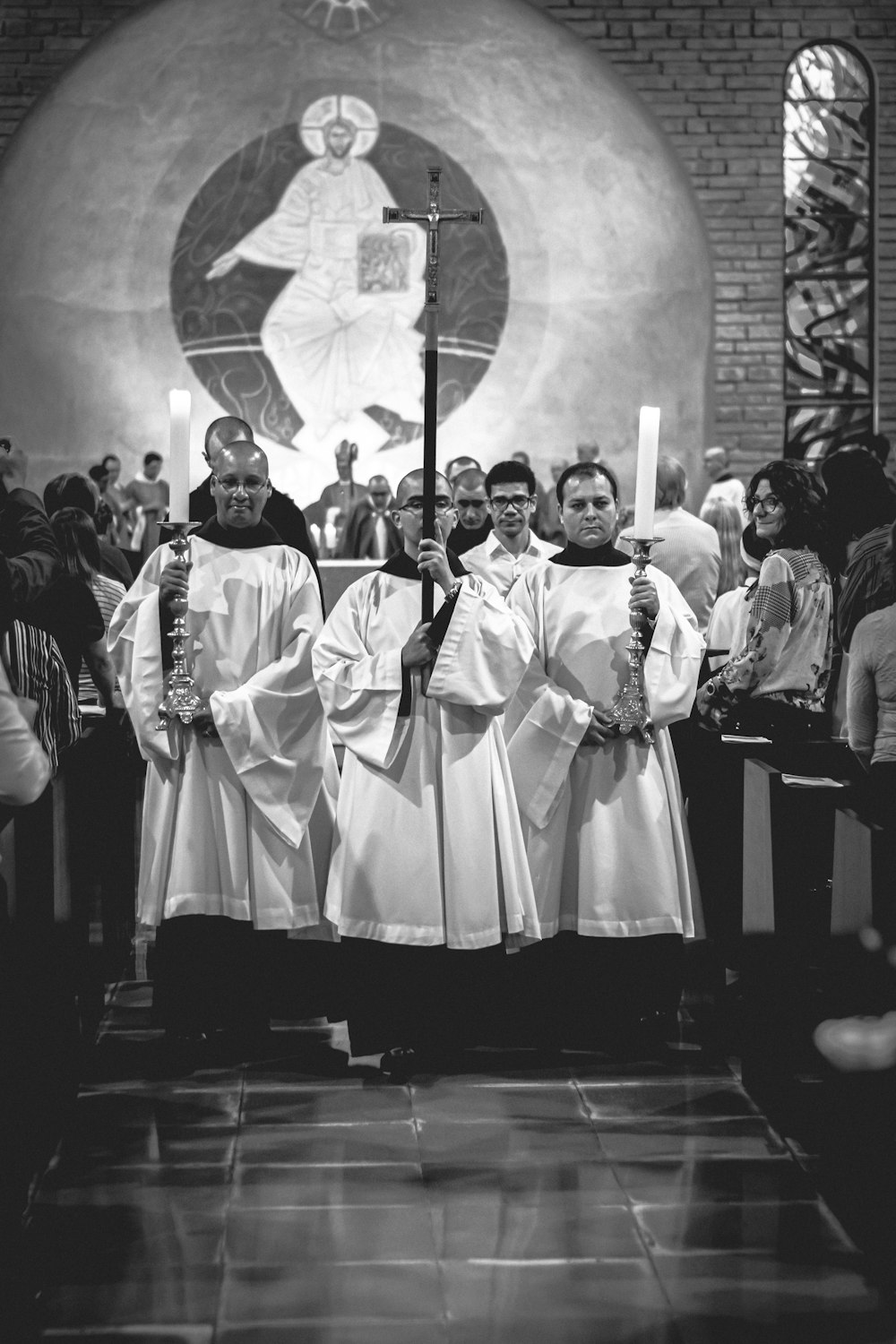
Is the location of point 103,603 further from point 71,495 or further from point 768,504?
point 768,504

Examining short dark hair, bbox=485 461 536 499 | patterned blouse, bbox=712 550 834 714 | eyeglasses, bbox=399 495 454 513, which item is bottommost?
patterned blouse, bbox=712 550 834 714

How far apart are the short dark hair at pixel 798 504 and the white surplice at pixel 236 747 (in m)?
1.57

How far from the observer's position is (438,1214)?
12.4 feet

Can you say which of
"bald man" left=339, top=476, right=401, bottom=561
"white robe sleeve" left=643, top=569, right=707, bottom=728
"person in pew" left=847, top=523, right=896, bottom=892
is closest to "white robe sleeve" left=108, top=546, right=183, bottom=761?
"white robe sleeve" left=643, top=569, right=707, bottom=728

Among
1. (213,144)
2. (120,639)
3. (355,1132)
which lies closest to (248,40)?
(213,144)

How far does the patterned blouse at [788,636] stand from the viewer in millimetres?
5316

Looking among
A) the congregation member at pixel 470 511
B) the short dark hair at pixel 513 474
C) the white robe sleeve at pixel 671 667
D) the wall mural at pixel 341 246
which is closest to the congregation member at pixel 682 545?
the short dark hair at pixel 513 474

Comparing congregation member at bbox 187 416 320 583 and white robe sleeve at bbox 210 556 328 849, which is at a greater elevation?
congregation member at bbox 187 416 320 583

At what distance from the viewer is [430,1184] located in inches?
156

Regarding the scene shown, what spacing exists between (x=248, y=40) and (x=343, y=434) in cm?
353

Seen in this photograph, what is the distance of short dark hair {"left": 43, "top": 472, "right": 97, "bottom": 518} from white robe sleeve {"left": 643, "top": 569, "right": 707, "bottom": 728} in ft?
7.78

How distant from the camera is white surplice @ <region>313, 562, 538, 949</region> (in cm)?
Result: 488

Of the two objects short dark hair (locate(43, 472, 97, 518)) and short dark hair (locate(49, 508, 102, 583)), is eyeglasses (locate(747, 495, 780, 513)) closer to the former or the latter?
short dark hair (locate(49, 508, 102, 583))

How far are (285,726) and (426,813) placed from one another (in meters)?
0.55
